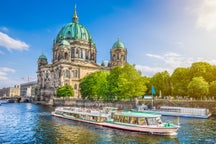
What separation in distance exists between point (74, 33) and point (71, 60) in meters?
20.4

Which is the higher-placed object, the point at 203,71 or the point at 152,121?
the point at 203,71

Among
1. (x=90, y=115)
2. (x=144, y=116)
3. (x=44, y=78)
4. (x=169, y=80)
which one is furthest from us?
(x=44, y=78)

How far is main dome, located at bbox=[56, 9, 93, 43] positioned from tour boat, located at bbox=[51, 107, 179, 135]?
102893mm

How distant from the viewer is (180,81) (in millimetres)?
88062

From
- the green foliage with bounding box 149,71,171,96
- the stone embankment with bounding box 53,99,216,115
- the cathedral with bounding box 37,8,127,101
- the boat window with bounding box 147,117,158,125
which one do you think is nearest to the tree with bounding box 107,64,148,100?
the stone embankment with bounding box 53,99,216,115

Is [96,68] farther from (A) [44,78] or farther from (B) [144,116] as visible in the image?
(B) [144,116]

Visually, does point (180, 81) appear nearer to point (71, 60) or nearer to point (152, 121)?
point (152, 121)

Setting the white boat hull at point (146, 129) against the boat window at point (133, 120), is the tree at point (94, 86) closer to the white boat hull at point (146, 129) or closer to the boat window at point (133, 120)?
the white boat hull at point (146, 129)

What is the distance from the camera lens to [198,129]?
3978 cm

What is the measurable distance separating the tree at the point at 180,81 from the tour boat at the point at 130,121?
1700 inches

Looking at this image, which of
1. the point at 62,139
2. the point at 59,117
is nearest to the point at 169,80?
the point at 59,117

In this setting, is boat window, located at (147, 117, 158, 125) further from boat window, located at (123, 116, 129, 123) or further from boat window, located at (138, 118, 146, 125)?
boat window, located at (123, 116, 129, 123)

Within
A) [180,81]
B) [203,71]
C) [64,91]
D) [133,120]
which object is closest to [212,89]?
[203,71]

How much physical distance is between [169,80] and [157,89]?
6.49 metres
